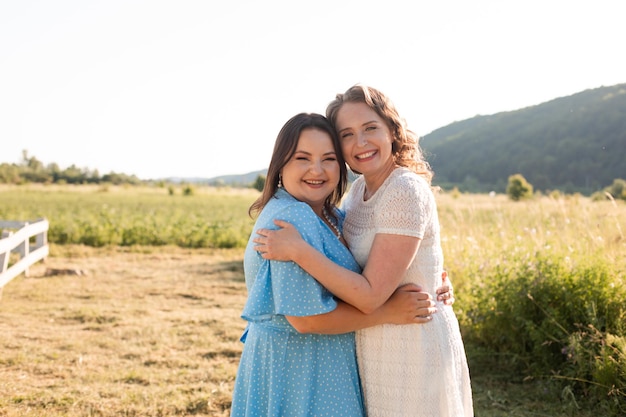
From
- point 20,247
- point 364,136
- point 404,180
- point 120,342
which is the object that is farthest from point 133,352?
point 20,247

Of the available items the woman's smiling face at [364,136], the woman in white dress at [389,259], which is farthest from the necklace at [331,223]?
the woman's smiling face at [364,136]

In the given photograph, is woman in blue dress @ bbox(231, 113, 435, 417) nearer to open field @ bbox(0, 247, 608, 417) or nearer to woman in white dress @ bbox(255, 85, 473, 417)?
woman in white dress @ bbox(255, 85, 473, 417)

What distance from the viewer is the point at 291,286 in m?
2.06

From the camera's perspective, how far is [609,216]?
5328mm

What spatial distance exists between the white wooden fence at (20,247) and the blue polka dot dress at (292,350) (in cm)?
670

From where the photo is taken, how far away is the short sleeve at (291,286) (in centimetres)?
204

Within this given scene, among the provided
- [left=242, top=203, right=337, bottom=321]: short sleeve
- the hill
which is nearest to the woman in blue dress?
[left=242, top=203, right=337, bottom=321]: short sleeve

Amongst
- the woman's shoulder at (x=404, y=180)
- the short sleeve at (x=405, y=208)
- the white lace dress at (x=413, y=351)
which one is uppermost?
the woman's shoulder at (x=404, y=180)

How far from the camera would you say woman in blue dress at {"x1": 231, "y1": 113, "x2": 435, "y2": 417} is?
2.08 m

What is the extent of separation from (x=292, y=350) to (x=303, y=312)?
0.80 ft

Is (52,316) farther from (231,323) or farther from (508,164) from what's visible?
(508,164)

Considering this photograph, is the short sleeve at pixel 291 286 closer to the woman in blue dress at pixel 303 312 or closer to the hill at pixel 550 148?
the woman in blue dress at pixel 303 312

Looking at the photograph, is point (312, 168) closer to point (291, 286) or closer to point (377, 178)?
point (377, 178)

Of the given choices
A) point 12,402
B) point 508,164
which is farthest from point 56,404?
point 508,164
